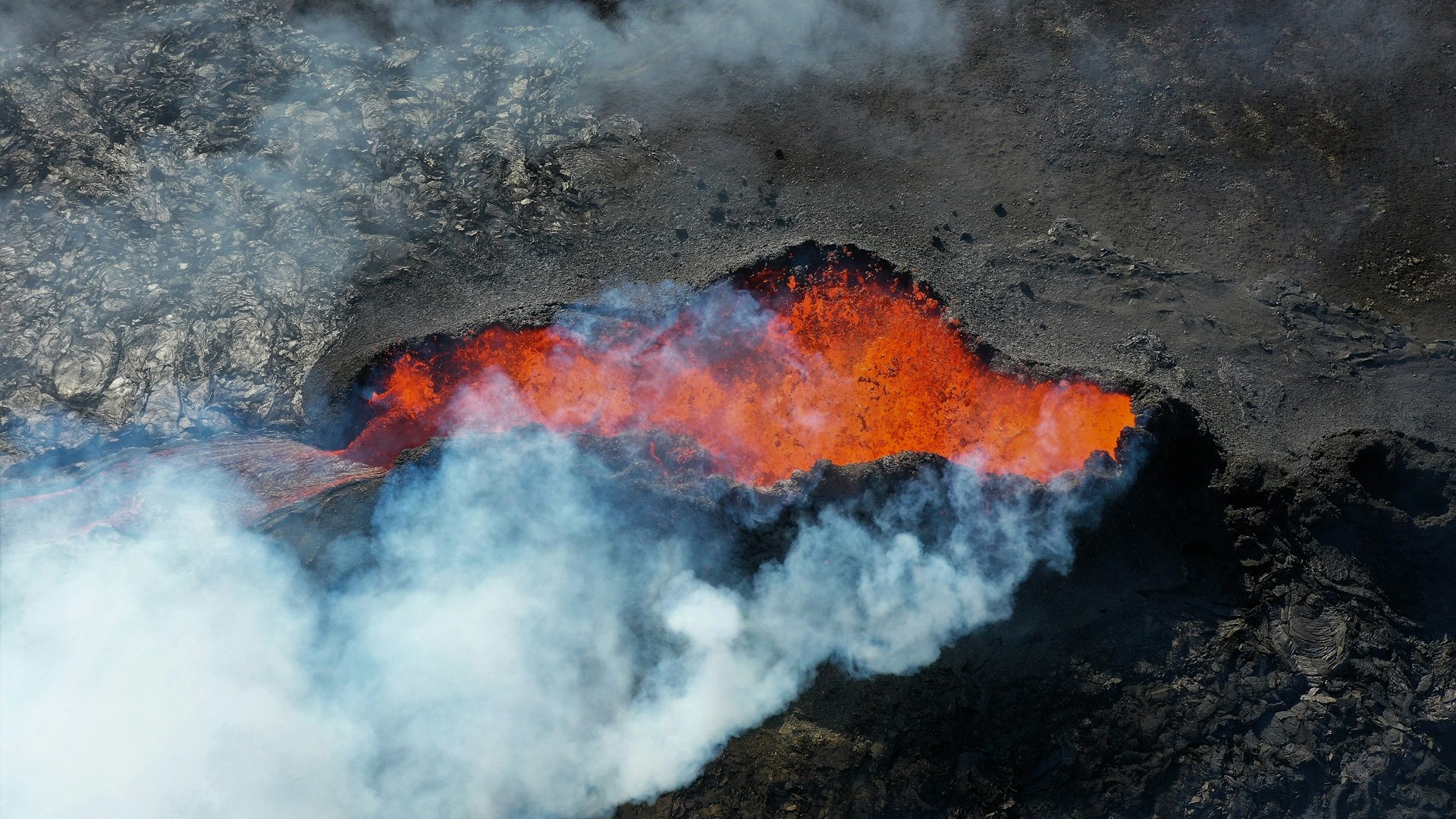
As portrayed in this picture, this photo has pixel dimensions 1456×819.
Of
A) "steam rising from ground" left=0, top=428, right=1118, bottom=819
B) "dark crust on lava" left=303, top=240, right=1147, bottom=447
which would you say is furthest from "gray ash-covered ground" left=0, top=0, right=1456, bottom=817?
"steam rising from ground" left=0, top=428, right=1118, bottom=819

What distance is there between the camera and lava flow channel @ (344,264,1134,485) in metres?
10.8

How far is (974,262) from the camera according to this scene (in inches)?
476

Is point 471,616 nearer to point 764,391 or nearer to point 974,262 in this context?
point 764,391

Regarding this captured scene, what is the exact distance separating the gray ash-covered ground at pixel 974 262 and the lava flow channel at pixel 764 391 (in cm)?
49

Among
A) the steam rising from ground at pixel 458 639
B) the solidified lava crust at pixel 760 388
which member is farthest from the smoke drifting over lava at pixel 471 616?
the solidified lava crust at pixel 760 388

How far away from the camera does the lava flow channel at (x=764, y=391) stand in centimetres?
1075

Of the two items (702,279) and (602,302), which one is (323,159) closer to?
(602,302)

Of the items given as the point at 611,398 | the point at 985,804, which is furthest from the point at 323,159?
the point at 985,804

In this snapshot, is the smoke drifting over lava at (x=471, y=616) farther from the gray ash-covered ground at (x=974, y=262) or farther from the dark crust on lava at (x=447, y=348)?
the dark crust on lava at (x=447, y=348)

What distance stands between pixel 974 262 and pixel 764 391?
373 centimetres

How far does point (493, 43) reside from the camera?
535 inches

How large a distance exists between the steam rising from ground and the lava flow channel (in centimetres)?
103

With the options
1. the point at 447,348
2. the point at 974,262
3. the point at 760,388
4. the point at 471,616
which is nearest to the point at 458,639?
the point at 471,616

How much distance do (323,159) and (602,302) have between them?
4.95 meters
